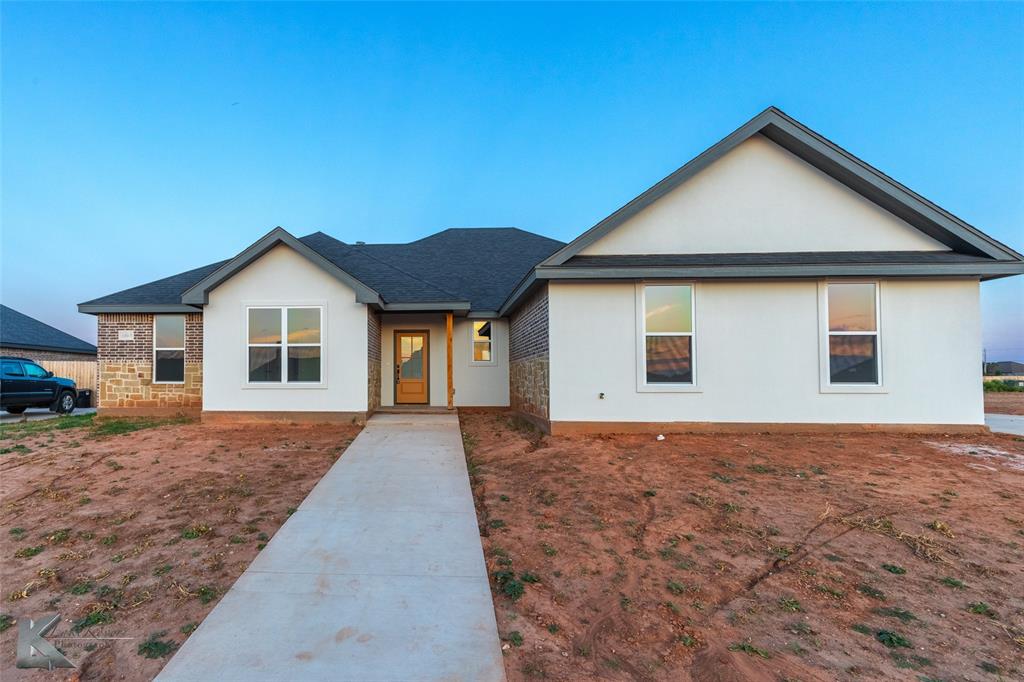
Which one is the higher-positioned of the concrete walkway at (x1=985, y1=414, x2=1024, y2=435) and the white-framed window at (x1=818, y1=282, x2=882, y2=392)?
the white-framed window at (x1=818, y1=282, x2=882, y2=392)

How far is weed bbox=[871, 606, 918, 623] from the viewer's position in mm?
2906

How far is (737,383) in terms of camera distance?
27.3ft

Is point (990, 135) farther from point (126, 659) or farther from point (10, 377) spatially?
point (10, 377)

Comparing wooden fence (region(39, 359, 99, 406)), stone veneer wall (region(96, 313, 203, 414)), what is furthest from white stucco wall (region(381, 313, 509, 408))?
wooden fence (region(39, 359, 99, 406))

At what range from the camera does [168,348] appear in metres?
11.7

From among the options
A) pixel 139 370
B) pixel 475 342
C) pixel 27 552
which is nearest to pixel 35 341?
pixel 139 370

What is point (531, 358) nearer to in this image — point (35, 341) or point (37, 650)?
point (37, 650)

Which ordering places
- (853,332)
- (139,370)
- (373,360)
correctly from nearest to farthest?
(853,332) < (373,360) < (139,370)

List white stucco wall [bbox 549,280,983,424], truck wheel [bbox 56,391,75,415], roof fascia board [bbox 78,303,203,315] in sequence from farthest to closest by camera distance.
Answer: truck wheel [bbox 56,391,75,415], roof fascia board [bbox 78,303,203,315], white stucco wall [bbox 549,280,983,424]

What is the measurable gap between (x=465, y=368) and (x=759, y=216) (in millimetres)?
8598

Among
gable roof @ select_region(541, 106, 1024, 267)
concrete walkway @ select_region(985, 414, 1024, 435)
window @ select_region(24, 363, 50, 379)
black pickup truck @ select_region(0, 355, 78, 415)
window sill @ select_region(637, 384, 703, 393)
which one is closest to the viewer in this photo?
gable roof @ select_region(541, 106, 1024, 267)

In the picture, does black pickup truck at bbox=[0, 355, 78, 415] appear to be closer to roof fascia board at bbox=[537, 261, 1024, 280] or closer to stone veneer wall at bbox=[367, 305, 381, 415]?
stone veneer wall at bbox=[367, 305, 381, 415]

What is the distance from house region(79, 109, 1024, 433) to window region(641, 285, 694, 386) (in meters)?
0.04

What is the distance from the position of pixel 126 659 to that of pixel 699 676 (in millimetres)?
3317
